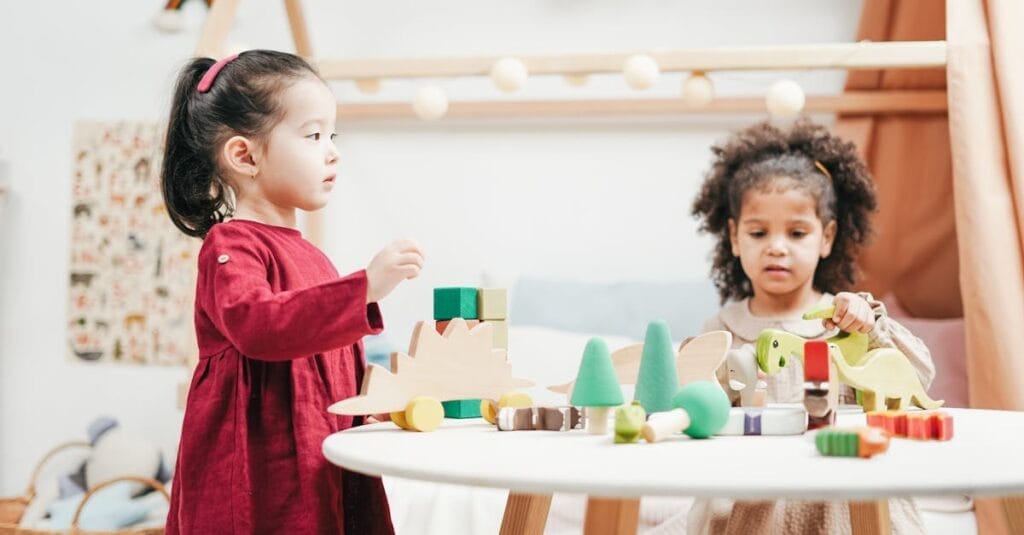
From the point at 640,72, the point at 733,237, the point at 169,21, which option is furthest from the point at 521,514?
the point at 169,21

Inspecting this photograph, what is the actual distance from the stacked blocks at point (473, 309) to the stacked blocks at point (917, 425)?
372mm

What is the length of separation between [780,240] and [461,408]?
704 millimetres

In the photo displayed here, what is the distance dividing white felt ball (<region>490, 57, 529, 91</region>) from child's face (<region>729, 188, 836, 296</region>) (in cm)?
43

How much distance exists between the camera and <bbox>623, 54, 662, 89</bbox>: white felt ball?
66.6 inches

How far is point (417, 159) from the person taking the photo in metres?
2.35

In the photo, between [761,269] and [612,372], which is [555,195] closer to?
[761,269]

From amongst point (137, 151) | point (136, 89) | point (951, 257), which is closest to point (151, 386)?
point (137, 151)

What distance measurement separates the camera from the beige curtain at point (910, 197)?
202 centimetres

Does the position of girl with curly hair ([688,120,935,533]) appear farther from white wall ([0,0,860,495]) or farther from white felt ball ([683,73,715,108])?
white wall ([0,0,860,495])

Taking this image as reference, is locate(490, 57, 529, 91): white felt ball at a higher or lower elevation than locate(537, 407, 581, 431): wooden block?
higher

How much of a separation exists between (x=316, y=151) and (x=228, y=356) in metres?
0.22

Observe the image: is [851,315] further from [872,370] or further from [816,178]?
[816,178]

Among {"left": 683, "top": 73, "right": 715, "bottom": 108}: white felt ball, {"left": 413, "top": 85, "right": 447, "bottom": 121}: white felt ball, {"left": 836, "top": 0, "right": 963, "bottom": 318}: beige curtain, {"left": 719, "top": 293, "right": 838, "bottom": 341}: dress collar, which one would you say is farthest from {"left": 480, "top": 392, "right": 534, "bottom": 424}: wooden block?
{"left": 836, "top": 0, "right": 963, "bottom": 318}: beige curtain

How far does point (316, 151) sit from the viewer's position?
3.31ft
